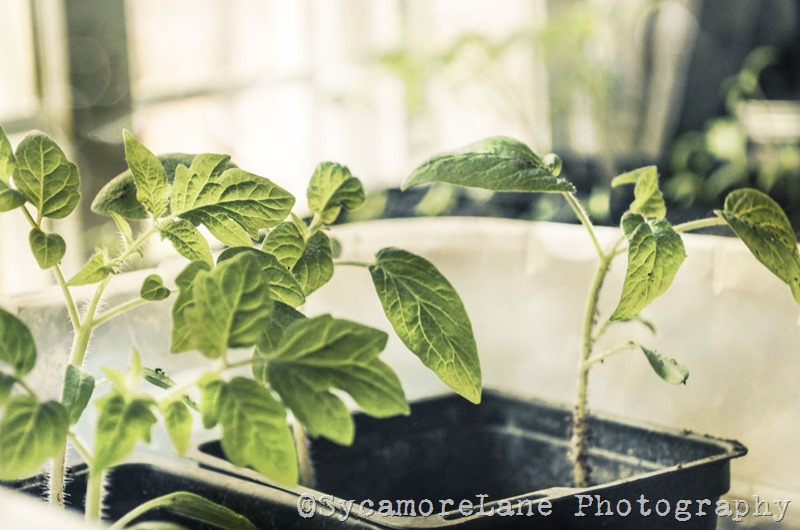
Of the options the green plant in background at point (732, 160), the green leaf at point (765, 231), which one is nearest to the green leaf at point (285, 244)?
the green leaf at point (765, 231)

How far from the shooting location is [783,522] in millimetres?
530

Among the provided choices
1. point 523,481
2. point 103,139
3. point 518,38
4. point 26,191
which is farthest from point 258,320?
point 518,38

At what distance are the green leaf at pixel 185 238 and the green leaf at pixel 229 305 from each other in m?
0.09

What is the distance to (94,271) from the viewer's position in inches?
16.7

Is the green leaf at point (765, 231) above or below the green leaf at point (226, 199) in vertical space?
below

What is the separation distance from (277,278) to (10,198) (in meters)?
0.11

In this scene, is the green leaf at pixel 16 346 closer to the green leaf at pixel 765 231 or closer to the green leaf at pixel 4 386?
the green leaf at pixel 4 386

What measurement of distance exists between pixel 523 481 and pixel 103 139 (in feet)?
3.22

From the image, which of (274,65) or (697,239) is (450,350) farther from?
(274,65)

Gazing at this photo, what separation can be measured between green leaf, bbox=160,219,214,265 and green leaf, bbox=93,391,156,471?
0.09 m

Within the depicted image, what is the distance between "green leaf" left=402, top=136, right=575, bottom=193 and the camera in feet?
1.50

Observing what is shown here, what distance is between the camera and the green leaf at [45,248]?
0.40m

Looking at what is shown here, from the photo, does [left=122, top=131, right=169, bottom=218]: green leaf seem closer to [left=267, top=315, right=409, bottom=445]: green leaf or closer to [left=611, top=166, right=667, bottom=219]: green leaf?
[left=267, top=315, right=409, bottom=445]: green leaf

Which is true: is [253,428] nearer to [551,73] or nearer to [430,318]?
[430,318]
